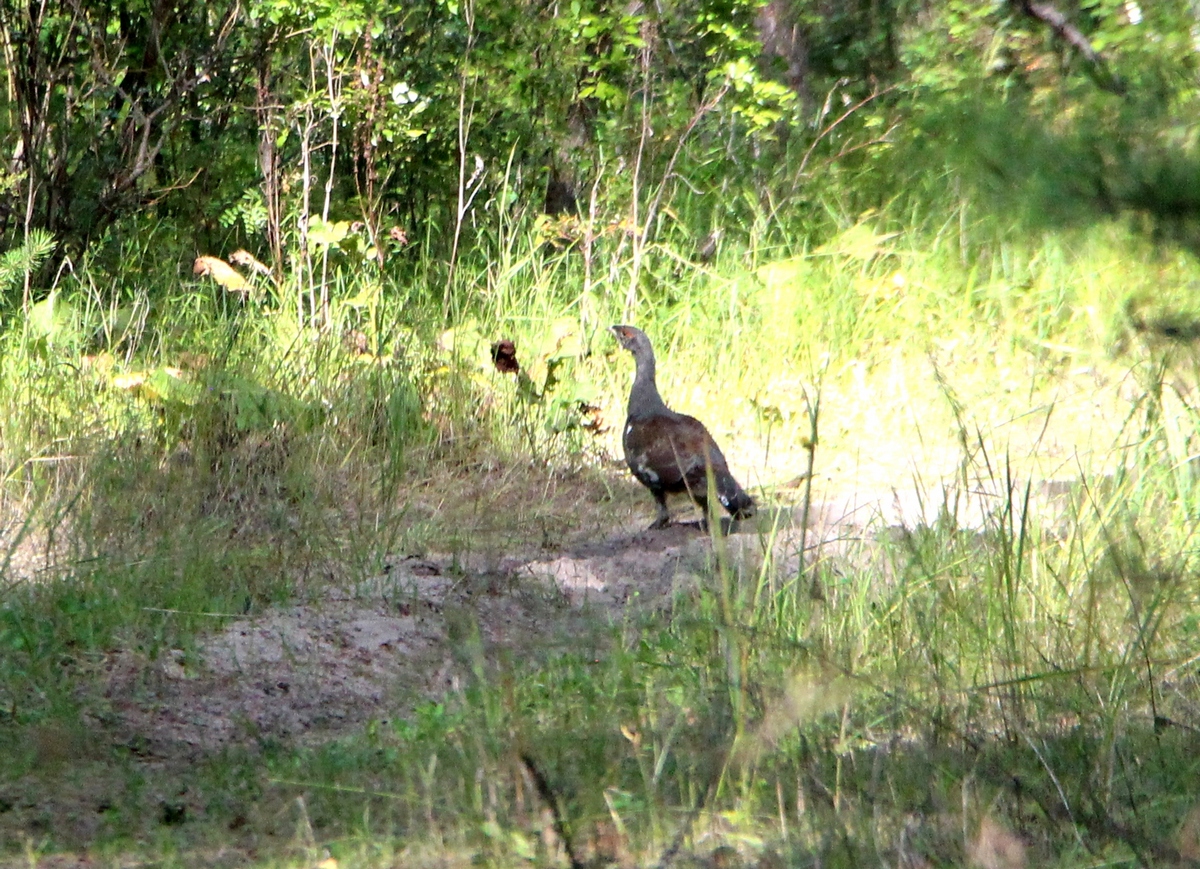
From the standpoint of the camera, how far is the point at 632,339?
7004 millimetres

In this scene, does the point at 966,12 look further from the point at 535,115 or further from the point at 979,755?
the point at 979,755

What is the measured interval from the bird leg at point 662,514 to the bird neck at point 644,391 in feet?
1.82

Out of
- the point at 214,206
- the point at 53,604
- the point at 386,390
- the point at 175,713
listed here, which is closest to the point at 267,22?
the point at 214,206

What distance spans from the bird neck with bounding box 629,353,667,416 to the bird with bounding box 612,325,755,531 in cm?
A: 4

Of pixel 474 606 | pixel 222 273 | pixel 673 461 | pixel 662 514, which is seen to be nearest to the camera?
pixel 474 606

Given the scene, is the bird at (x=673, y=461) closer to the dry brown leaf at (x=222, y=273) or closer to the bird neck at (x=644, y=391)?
the bird neck at (x=644, y=391)

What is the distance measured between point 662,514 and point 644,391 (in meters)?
0.77

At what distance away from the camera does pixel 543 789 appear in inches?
104

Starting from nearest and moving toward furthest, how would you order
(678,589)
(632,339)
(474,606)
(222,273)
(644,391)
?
(474,606) < (678,589) < (644,391) < (632,339) < (222,273)

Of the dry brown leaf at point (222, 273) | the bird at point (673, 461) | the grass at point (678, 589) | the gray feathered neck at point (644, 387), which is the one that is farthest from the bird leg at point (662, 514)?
the dry brown leaf at point (222, 273)

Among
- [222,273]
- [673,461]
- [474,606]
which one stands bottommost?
[474,606]

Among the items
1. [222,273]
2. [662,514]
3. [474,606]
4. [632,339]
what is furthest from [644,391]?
[222,273]

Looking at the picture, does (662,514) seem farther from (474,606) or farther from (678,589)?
(474,606)

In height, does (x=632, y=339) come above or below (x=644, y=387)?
above
